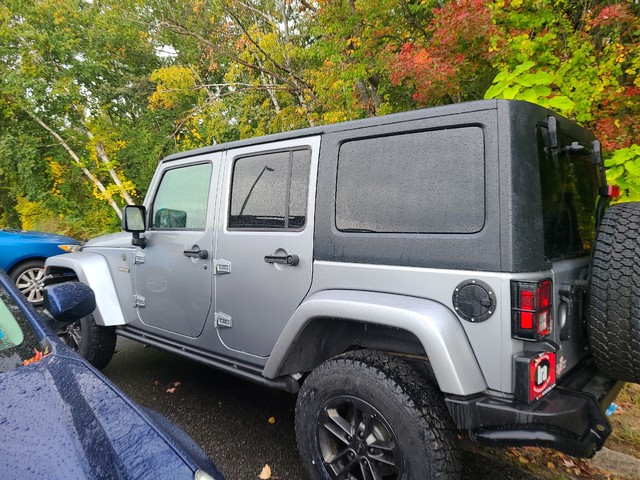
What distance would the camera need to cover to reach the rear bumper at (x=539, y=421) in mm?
1593

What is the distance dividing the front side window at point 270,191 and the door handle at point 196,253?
0.30 metres

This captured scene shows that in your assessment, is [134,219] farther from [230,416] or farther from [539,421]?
[539,421]

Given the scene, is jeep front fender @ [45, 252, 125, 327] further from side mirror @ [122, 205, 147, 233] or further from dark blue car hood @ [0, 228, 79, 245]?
dark blue car hood @ [0, 228, 79, 245]

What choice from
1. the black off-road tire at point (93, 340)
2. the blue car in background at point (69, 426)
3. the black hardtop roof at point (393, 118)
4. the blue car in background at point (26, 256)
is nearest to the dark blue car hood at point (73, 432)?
the blue car in background at point (69, 426)

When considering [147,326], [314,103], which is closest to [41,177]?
[314,103]

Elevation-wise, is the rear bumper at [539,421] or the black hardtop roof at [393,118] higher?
the black hardtop roof at [393,118]

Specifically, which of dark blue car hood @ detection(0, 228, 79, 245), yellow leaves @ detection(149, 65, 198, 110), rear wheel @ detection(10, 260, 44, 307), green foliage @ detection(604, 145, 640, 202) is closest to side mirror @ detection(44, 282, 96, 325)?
green foliage @ detection(604, 145, 640, 202)

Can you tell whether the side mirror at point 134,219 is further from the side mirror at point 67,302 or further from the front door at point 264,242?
the side mirror at point 67,302

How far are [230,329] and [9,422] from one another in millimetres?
1584

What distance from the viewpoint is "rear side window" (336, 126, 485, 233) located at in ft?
5.78

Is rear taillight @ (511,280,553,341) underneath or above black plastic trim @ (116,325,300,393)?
above

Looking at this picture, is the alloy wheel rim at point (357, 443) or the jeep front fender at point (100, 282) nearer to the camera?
the alloy wheel rim at point (357, 443)

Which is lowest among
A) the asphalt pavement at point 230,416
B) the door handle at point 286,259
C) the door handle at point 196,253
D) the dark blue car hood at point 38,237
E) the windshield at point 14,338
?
the asphalt pavement at point 230,416

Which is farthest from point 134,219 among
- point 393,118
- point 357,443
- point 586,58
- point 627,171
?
point 586,58
